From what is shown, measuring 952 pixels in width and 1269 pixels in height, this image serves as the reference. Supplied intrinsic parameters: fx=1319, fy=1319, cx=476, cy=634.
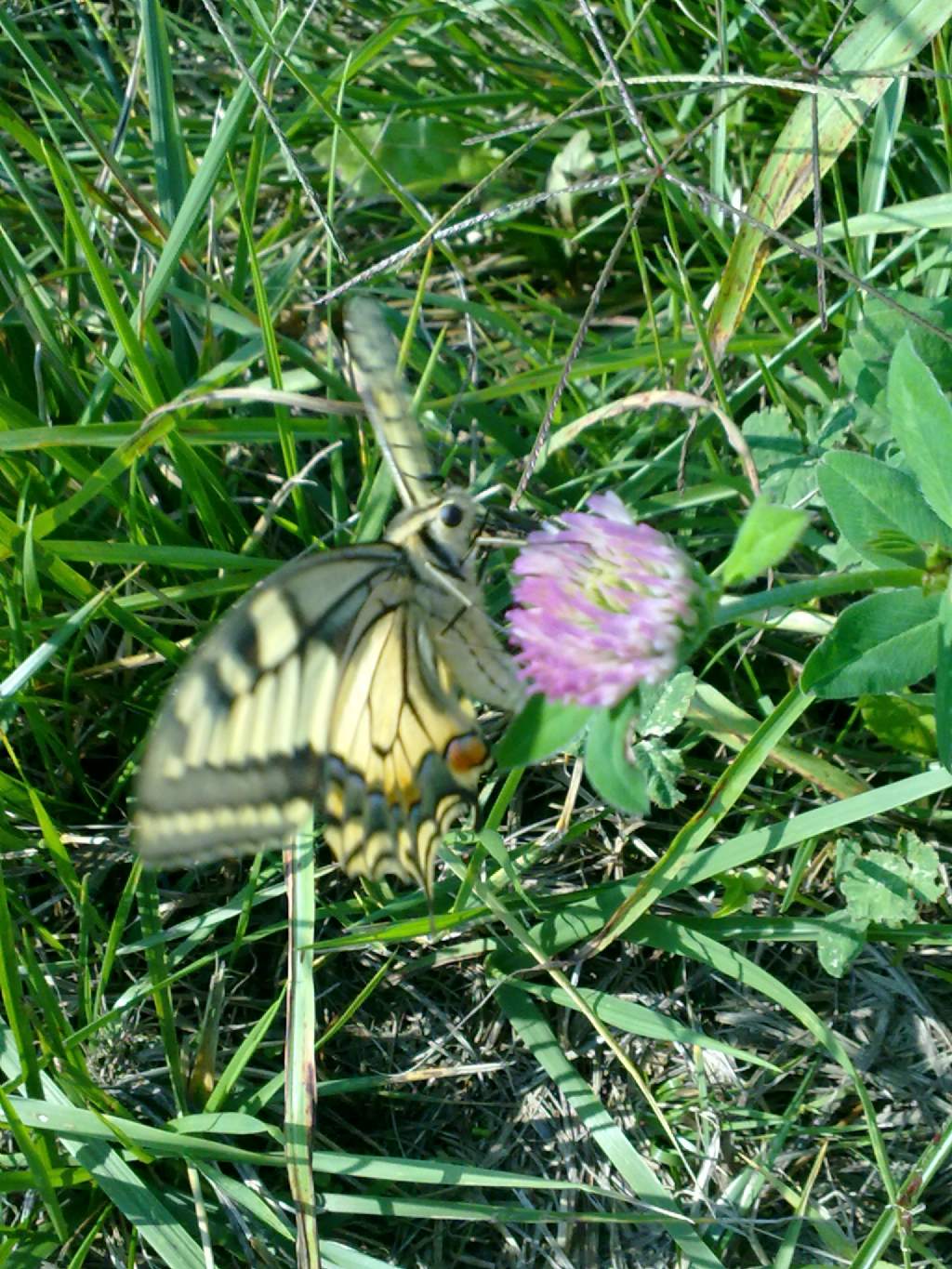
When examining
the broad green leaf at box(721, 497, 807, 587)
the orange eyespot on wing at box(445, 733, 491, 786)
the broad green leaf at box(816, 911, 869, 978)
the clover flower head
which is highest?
the broad green leaf at box(721, 497, 807, 587)

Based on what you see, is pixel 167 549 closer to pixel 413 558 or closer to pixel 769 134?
pixel 413 558

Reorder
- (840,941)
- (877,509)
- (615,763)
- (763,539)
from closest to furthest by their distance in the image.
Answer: (763,539), (615,763), (877,509), (840,941)

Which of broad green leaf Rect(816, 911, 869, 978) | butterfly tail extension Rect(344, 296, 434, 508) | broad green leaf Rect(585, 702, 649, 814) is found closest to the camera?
broad green leaf Rect(585, 702, 649, 814)

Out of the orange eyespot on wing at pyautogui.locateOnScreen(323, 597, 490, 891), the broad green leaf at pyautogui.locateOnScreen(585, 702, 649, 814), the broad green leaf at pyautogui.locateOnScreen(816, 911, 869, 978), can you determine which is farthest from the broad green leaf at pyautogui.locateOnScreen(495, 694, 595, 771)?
the broad green leaf at pyautogui.locateOnScreen(816, 911, 869, 978)

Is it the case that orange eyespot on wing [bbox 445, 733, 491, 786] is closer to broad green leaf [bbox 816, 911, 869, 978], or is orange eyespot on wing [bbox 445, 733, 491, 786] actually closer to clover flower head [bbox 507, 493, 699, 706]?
clover flower head [bbox 507, 493, 699, 706]

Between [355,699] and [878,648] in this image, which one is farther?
[355,699]

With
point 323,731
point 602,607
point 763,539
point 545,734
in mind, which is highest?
point 763,539

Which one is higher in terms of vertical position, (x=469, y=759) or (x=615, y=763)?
(x=615, y=763)

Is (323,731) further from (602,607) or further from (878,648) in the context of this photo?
(878,648)

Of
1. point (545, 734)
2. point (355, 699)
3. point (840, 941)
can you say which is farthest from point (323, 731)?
point (840, 941)
